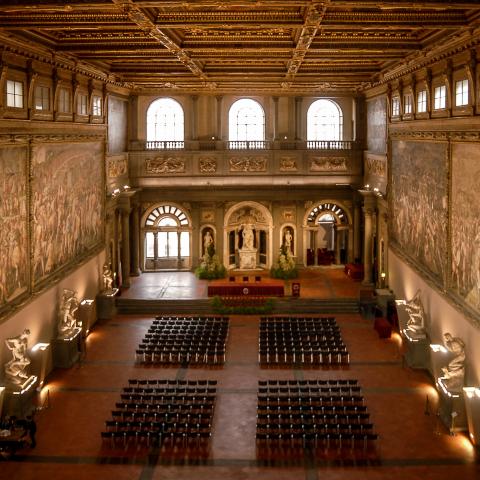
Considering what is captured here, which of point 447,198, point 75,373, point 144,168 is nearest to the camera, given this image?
point 447,198

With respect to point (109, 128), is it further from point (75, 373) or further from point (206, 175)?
point (75, 373)

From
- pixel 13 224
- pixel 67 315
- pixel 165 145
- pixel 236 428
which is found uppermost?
pixel 165 145

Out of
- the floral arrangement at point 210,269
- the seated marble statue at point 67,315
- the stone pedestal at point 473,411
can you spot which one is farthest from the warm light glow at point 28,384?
the floral arrangement at point 210,269

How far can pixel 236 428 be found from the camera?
18.4 metres

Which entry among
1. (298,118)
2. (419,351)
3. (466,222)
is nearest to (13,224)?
(466,222)

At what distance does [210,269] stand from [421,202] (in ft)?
50.2

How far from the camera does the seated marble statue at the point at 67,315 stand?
23633 millimetres

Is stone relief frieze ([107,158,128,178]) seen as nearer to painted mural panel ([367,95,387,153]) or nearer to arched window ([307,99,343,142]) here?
arched window ([307,99,343,142])

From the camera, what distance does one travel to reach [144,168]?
36.4m

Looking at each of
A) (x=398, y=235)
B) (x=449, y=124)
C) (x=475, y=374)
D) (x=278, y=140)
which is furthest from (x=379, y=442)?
(x=278, y=140)

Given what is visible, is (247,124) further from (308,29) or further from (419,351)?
(308,29)

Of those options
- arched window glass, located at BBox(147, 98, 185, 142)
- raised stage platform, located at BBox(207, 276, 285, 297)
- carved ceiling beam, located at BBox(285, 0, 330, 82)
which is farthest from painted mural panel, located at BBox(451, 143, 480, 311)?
arched window glass, located at BBox(147, 98, 185, 142)

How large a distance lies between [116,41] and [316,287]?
17.8m

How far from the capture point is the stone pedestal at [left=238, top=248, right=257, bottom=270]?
37.9 m
